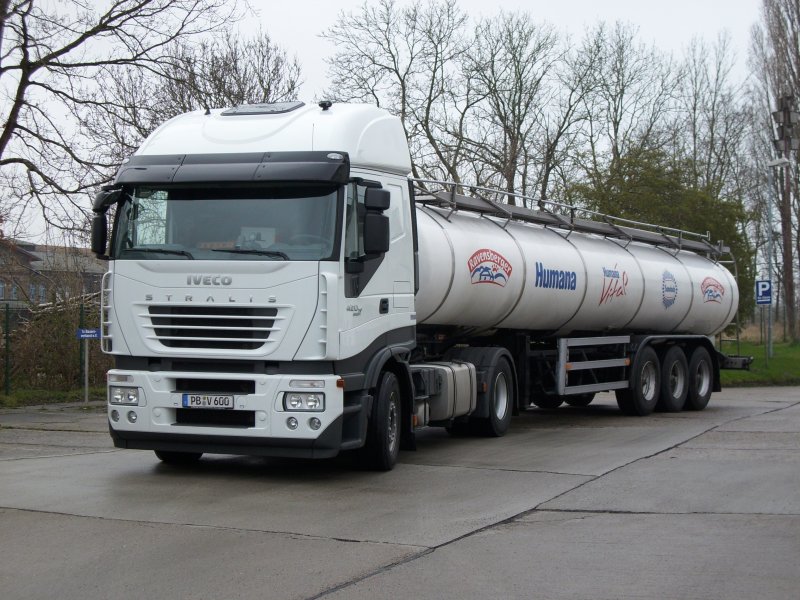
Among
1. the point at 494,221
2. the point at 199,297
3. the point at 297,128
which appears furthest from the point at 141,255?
the point at 494,221

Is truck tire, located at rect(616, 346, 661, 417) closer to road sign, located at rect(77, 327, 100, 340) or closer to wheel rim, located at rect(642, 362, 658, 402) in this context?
wheel rim, located at rect(642, 362, 658, 402)

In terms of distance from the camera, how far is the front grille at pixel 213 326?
33.4 feet

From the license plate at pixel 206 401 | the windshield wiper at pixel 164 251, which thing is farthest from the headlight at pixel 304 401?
the windshield wiper at pixel 164 251

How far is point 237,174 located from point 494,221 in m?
5.75

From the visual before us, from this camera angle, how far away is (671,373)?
19.7m

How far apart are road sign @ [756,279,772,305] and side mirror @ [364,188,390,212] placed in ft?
76.4

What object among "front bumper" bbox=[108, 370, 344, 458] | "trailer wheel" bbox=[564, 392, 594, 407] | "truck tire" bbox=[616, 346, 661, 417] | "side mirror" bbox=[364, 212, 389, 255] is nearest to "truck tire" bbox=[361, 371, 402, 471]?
"front bumper" bbox=[108, 370, 344, 458]

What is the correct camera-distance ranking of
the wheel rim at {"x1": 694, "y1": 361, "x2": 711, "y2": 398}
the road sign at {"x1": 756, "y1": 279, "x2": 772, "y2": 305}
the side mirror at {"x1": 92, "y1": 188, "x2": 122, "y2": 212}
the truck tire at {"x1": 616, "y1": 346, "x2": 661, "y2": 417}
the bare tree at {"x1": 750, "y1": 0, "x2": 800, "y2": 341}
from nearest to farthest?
the side mirror at {"x1": 92, "y1": 188, "x2": 122, "y2": 212}, the truck tire at {"x1": 616, "y1": 346, "x2": 661, "y2": 417}, the wheel rim at {"x1": 694, "y1": 361, "x2": 711, "y2": 398}, the road sign at {"x1": 756, "y1": 279, "x2": 772, "y2": 305}, the bare tree at {"x1": 750, "y1": 0, "x2": 800, "y2": 341}

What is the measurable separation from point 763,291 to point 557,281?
1734cm

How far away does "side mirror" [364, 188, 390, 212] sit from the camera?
34.6ft

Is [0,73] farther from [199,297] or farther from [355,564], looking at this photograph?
[355,564]

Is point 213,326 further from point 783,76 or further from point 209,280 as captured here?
point 783,76

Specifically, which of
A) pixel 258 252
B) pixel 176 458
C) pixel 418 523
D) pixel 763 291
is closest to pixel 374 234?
pixel 258 252

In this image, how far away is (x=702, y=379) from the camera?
20.8 m
